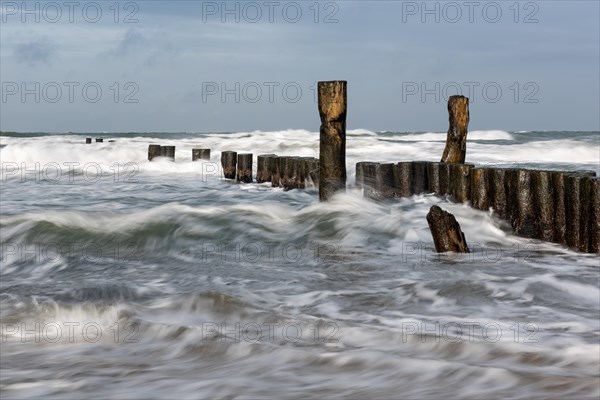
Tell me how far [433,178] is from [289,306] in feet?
14.4

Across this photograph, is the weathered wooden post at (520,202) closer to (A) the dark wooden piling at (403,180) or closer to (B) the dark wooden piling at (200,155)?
(A) the dark wooden piling at (403,180)

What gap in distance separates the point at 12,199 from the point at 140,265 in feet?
20.3

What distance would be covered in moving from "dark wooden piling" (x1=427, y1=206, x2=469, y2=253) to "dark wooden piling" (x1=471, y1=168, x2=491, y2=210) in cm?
124

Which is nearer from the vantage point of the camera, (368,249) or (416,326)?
(416,326)

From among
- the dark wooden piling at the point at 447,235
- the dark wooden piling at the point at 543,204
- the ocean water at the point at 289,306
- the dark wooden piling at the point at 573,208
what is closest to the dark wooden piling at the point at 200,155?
the ocean water at the point at 289,306

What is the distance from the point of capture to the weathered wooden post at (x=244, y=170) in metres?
14.8

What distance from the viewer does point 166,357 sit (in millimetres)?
4309

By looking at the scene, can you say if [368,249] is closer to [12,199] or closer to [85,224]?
[85,224]

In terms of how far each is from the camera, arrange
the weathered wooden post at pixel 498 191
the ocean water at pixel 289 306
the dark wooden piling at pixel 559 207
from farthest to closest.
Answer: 1. the weathered wooden post at pixel 498 191
2. the dark wooden piling at pixel 559 207
3. the ocean water at pixel 289 306

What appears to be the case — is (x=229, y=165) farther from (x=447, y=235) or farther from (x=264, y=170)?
(x=447, y=235)

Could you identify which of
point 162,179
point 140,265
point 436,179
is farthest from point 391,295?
point 162,179

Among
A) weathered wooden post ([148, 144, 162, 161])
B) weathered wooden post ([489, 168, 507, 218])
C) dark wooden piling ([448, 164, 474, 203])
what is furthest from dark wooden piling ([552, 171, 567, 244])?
weathered wooden post ([148, 144, 162, 161])

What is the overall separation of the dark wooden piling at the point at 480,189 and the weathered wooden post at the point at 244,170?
6879 mm

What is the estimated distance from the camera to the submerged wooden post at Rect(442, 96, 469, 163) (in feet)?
32.8
